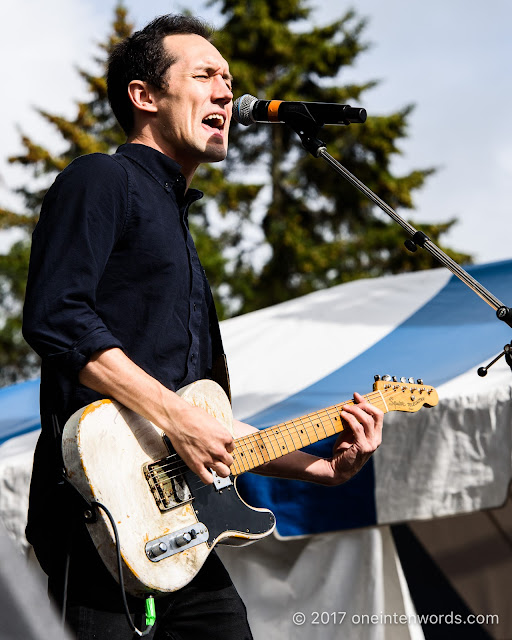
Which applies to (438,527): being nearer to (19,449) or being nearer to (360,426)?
(360,426)

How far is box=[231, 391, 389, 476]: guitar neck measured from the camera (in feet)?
7.00

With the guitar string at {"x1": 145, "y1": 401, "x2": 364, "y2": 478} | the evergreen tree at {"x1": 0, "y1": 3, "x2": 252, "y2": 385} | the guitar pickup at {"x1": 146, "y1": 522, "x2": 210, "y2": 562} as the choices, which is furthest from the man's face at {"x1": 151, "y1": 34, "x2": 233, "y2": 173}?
the evergreen tree at {"x1": 0, "y1": 3, "x2": 252, "y2": 385}

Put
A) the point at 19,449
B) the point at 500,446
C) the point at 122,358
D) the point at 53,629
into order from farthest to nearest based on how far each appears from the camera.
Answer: the point at 19,449
the point at 500,446
the point at 122,358
the point at 53,629

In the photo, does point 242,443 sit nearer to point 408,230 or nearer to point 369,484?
point 408,230

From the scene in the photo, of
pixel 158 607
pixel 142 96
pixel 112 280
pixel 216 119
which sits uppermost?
pixel 142 96

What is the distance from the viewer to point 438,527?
148 inches

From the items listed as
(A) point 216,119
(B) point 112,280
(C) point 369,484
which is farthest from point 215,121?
(C) point 369,484

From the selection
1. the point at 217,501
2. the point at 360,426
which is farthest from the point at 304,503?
the point at 217,501

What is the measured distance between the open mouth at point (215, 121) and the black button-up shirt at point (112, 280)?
0.18m

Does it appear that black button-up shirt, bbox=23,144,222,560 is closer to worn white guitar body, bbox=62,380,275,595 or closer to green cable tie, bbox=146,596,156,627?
worn white guitar body, bbox=62,380,275,595

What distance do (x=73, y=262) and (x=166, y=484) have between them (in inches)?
22.4

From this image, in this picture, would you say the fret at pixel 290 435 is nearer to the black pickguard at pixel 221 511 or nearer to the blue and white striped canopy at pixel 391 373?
the black pickguard at pixel 221 511

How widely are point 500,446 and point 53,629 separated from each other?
282 centimetres

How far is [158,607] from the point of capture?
73.6 inches
